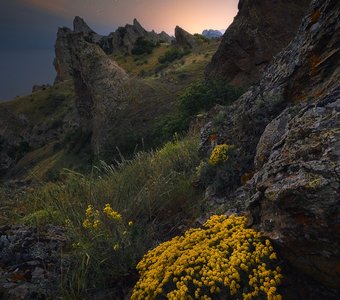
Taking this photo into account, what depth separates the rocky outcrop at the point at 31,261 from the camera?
3.95 m

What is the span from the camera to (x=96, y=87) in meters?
25.1

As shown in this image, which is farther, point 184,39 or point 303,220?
point 184,39

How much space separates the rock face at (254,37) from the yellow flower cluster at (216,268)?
41.1 ft

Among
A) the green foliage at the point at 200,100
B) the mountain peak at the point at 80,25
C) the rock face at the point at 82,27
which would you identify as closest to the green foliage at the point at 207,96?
the green foliage at the point at 200,100

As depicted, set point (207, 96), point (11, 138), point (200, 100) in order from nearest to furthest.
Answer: point (207, 96)
point (200, 100)
point (11, 138)

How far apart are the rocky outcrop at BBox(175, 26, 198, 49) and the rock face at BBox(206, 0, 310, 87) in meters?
33.5

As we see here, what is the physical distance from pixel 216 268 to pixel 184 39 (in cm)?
5187

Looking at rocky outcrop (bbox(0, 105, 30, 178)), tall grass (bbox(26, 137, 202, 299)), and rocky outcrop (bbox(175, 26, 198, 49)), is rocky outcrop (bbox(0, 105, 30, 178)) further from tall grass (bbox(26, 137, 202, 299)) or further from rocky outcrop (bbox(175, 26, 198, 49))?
tall grass (bbox(26, 137, 202, 299))

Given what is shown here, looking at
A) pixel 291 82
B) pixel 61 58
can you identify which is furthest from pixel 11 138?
pixel 291 82

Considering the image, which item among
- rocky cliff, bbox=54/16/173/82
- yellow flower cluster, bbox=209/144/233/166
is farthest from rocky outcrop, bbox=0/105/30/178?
yellow flower cluster, bbox=209/144/233/166

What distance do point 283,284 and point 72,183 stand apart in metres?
3.97

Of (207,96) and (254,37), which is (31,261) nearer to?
(207,96)

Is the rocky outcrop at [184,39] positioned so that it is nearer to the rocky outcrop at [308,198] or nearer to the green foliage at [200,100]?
the green foliage at [200,100]

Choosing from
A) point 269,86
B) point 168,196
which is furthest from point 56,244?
point 269,86
